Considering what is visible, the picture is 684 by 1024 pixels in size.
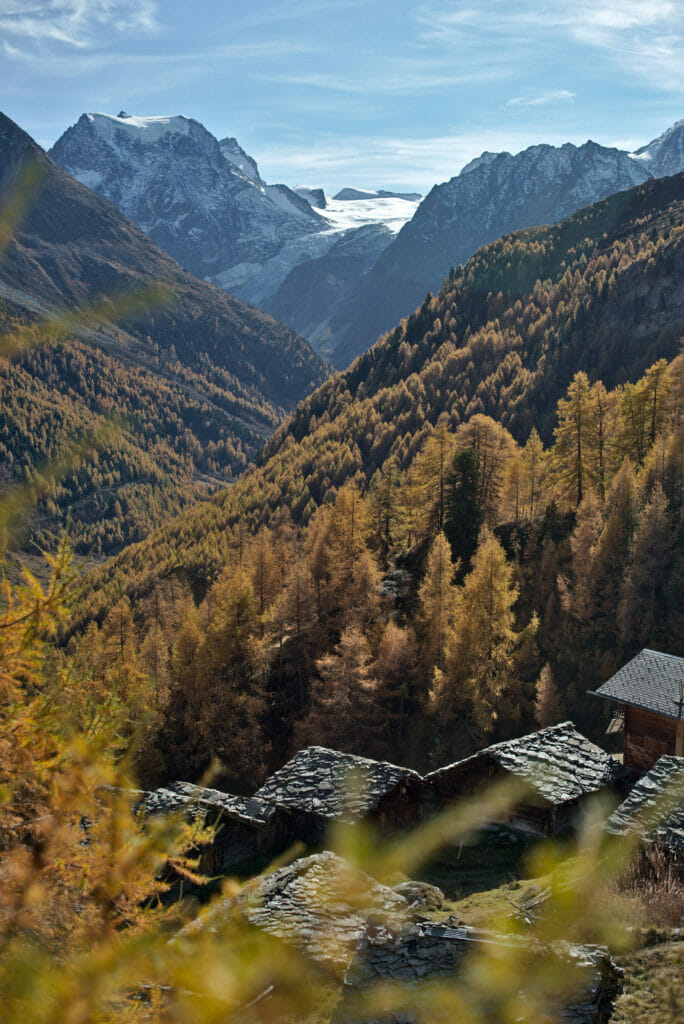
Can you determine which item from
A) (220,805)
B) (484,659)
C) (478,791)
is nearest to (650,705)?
(478,791)

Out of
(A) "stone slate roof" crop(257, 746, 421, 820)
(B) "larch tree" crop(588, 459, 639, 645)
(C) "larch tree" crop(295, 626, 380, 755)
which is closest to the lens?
(A) "stone slate roof" crop(257, 746, 421, 820)

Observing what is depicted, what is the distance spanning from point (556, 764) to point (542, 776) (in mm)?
1371

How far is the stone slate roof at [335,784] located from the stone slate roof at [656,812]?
33.1 ft

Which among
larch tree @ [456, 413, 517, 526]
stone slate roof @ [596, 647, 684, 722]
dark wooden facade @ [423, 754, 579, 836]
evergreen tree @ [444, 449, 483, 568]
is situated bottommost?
dark wooden facade @ [423, 754, 579, 836]

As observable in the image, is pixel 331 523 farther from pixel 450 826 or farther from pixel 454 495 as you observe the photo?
pixel 450 826

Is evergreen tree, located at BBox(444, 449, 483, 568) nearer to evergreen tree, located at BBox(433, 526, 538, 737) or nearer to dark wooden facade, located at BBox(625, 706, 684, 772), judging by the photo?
evergreen tree, located at BBox(433, 526, 538, 737)

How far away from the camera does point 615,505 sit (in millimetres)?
57781

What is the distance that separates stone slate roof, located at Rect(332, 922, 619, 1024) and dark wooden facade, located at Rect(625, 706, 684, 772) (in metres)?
20.2

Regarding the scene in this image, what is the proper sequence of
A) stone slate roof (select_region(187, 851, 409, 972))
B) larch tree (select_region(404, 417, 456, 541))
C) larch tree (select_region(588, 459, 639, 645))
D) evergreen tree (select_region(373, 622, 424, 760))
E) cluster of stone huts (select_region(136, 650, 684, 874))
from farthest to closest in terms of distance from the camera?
larch tree (select_region(404, 417, 456, 541)), larch tree (select_region(588, 459, 639, 645)), evergreen tree (select_region(373, 622, 424, 760)), cluster of stone huts (select_region(136, 650, 684, 874)), stone slate roof (select_region(187, 851, 409, 972))

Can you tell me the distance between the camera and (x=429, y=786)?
102 feet

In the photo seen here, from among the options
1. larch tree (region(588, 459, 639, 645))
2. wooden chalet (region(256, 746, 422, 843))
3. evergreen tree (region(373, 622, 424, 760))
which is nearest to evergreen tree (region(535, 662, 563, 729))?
larch tree (region(588, 459, 639, 645))

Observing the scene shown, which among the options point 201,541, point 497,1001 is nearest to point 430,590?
point 497,1001

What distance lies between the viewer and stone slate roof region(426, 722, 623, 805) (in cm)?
2812

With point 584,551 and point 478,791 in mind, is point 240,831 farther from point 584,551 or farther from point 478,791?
point 584,551
